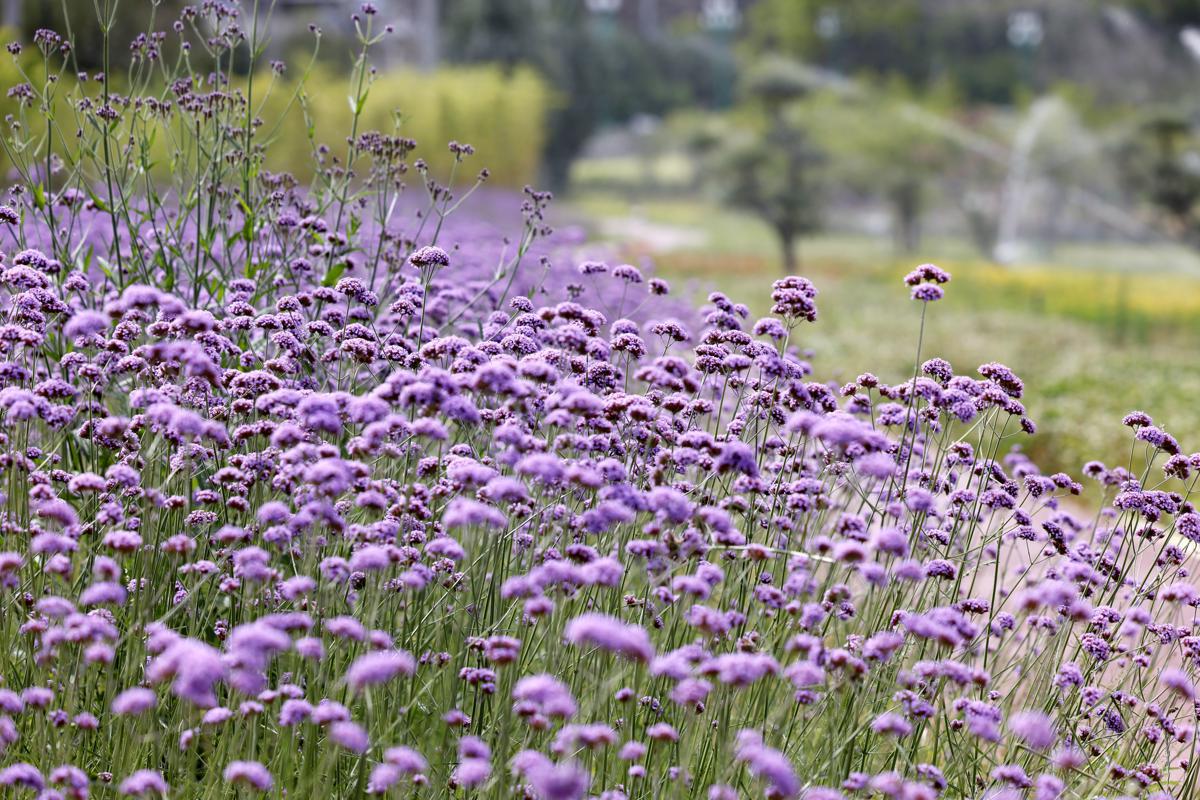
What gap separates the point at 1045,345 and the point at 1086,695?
11.7 metres

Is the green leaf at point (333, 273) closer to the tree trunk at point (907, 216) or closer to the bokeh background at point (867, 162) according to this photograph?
the bokeh background at point (867, 162)

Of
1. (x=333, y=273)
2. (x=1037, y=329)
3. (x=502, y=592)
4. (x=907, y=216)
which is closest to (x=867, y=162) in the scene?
(x=907, y=216)

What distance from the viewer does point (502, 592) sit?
264cm

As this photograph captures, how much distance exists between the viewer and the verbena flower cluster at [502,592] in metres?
2.62

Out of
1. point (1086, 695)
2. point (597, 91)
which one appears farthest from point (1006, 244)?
point (1086, 695)

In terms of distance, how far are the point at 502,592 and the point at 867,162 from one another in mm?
26824

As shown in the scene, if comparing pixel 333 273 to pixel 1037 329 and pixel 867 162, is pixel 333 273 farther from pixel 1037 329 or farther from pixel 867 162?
pixel 867 162

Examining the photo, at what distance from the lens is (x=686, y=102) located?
5341 cm

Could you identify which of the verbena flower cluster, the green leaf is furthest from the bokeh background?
the verbena flower cluster

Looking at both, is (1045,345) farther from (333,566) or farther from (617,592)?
(333,566)

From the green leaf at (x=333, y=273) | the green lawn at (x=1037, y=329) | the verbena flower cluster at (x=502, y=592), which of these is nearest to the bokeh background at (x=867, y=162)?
the green lawn at (x=1037, y=329)

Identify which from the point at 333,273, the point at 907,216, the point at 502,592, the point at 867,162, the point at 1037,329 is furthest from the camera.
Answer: the point at 907,216

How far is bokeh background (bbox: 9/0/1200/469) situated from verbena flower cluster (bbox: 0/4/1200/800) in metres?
1.85

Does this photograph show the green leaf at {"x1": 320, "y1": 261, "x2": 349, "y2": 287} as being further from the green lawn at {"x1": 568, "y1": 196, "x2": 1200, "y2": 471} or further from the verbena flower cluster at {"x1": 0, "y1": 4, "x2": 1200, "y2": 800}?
the green lawn at {"x1": 568, "y1": 196, "x2": 1200, "y2": 471}
